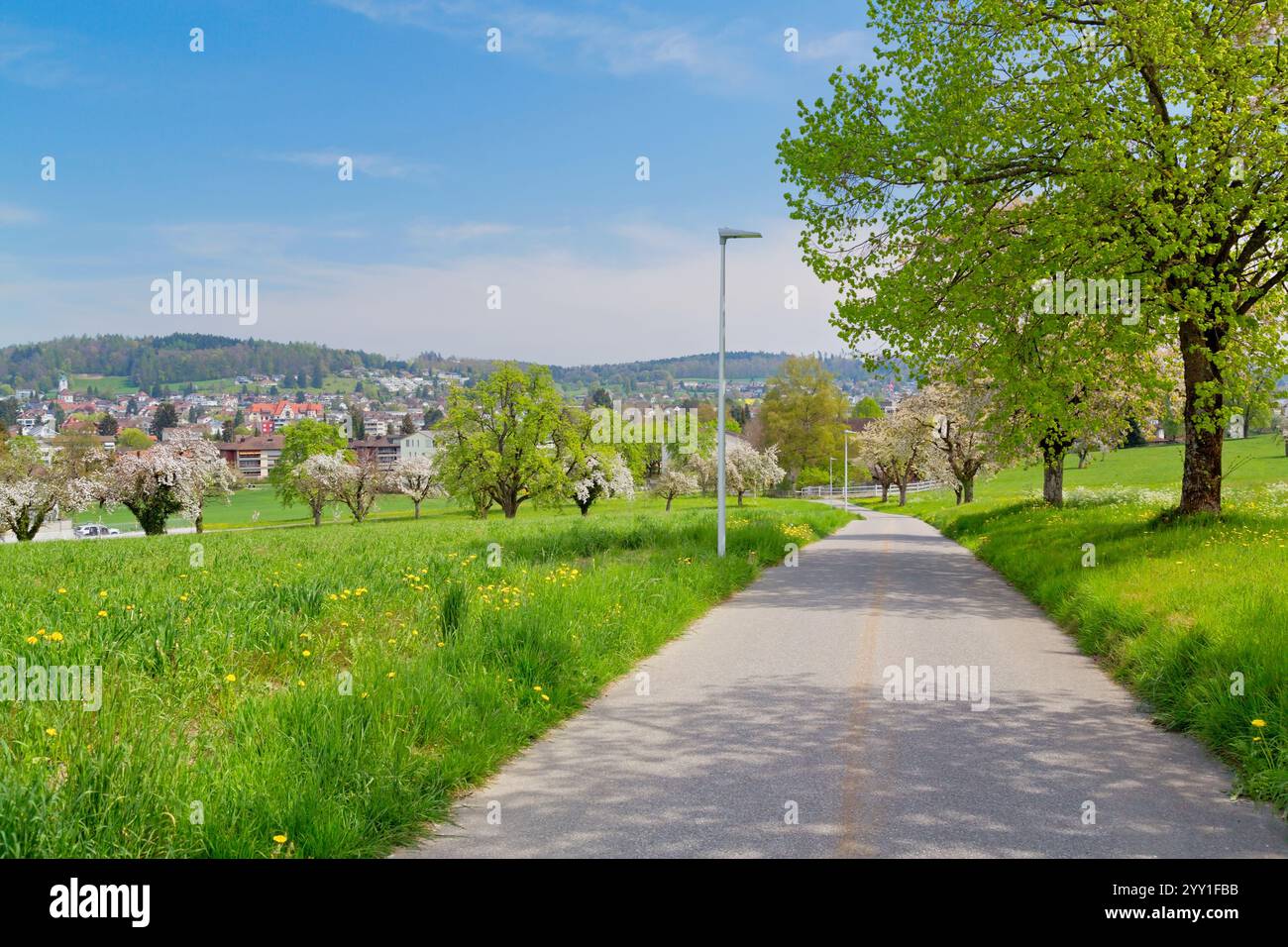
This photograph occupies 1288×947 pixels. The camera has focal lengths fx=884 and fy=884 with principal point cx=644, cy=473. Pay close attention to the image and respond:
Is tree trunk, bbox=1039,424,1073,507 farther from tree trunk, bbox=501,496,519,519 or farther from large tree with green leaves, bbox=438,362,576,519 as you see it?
tree trunk, bbox=501,496,519,519

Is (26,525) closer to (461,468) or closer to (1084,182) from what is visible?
(461,468)

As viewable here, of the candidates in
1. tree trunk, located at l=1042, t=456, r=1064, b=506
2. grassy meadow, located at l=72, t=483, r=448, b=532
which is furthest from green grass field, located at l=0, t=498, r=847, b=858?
grassy meadow, located at l=72, t=483, r=448, b=532

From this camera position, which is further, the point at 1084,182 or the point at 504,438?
the point at 504,438

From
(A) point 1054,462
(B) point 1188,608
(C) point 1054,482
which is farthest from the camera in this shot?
(C) point 1054,482

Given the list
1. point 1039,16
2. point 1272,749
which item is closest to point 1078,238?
point 1039,16

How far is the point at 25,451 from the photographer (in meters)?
66.3

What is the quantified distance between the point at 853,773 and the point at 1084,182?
501 inches

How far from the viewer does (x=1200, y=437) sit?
16.3 m

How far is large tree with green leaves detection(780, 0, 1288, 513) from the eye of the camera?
14.0m

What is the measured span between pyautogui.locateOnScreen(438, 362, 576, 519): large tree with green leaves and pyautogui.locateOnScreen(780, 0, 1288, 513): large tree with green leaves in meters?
42.2

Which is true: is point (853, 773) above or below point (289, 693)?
below

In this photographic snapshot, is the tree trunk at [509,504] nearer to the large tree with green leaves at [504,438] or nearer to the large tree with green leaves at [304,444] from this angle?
the large tree with green leaves at [504,438]

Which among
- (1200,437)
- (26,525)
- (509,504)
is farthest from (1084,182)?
(26,525)
